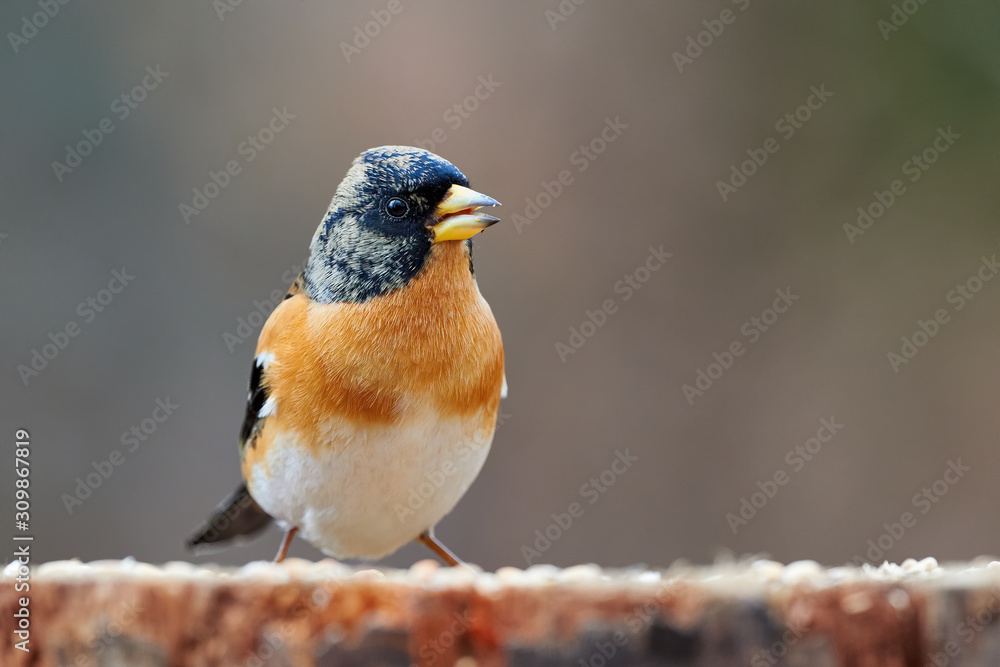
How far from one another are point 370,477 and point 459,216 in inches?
30.8

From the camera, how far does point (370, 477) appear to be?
2555 mm

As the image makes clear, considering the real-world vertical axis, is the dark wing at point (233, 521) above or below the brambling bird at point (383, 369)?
below

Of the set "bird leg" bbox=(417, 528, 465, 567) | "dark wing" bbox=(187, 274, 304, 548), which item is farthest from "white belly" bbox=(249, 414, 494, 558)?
"dark wing" bbox=(187, 274, 304, 548)

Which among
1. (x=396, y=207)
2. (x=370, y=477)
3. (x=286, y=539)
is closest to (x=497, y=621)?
(x=370, y=477)

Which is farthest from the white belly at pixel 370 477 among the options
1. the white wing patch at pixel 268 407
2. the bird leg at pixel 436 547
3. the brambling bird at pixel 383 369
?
the bird leg at pixel 436 547

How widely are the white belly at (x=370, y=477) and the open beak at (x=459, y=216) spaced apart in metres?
0.52

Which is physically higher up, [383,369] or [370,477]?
[383,369]

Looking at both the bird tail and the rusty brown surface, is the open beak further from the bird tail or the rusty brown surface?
the bird tail

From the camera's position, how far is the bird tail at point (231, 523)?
3434 mm

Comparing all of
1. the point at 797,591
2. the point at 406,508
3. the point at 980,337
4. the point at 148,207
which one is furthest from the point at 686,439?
the point at 797,591

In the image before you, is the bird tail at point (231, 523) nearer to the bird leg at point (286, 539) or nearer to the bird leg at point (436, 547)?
the bird leg at point (286, 539)

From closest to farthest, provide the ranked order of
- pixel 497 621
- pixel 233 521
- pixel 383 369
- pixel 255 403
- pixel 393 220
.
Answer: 1. pixel 497 621
2. pixel 383 369
3. pixel 393 220
4. pixel 255 403
5. pixel 233 521

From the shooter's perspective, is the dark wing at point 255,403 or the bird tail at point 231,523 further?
the bird tail at point 231,523

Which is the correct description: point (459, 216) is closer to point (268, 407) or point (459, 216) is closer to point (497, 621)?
point (268, 407)
